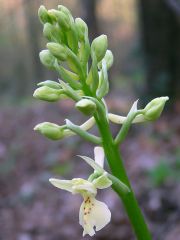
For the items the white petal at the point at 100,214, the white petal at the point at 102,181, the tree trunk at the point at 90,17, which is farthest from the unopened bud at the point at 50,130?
the tree trunk at the point at 90,17

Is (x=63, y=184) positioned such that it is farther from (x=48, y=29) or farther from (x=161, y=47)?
(x=161, y=47)

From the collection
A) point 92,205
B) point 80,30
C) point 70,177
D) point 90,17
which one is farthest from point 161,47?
point 92,205

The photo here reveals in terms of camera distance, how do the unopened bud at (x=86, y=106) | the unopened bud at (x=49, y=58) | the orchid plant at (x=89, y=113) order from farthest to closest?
the unopened bud at (x=49, y=58), the orchid plant at (x=89, y=113), the unopened bud at (x=86, y=106)

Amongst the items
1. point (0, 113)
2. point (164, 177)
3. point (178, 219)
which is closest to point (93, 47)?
point (178, 219)

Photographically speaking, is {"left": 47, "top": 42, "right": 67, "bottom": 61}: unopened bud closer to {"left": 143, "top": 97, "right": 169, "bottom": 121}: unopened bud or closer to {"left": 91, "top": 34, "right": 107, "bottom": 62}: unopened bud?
{"left": 91, "top": 34, "right": 107, "bottom": 62}: unopened bud

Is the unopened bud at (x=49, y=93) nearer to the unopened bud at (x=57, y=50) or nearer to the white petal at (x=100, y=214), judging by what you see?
the unopened bud at (x=57, y=50)

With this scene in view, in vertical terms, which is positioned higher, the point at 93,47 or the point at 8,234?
the point at 93,47

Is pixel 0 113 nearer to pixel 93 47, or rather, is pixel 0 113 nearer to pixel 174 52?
pixel 174 52
